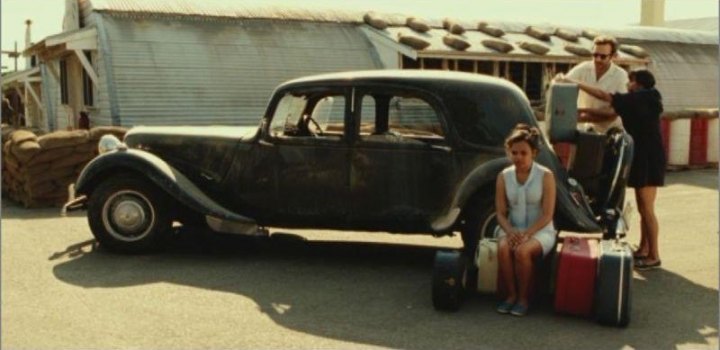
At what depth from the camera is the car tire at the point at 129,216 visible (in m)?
6.90

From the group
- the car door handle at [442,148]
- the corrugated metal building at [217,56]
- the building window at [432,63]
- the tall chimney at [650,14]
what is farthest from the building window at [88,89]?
the tall chimney at [650,14]

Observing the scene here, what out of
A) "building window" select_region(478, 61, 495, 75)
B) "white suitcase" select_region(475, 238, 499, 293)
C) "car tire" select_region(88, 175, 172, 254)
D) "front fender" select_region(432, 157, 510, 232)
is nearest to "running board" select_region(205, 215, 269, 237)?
"car tire" select_region(88, 175, 172, 254)

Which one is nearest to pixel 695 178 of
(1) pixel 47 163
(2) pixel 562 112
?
(2) pixel 562 112

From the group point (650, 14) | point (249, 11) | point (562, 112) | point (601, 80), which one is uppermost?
point (650, 14)

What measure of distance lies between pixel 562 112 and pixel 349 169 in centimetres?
195

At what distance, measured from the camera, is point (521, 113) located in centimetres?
639

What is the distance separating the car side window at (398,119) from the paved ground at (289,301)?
1.23 metres

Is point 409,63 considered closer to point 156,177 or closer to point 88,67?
point 88,67

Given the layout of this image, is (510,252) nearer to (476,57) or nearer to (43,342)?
(43,342)

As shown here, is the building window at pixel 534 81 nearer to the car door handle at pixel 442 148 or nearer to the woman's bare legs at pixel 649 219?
the woman's bare legs at pixel 649 219

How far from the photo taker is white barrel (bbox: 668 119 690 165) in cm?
1541

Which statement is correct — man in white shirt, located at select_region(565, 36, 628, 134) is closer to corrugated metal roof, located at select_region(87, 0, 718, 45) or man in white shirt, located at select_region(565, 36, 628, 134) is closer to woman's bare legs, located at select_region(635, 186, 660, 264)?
woman's bare legs, located at select_region(635, 186, 660, 264)

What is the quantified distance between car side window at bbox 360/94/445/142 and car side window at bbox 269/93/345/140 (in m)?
0.32

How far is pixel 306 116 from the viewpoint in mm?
6953
